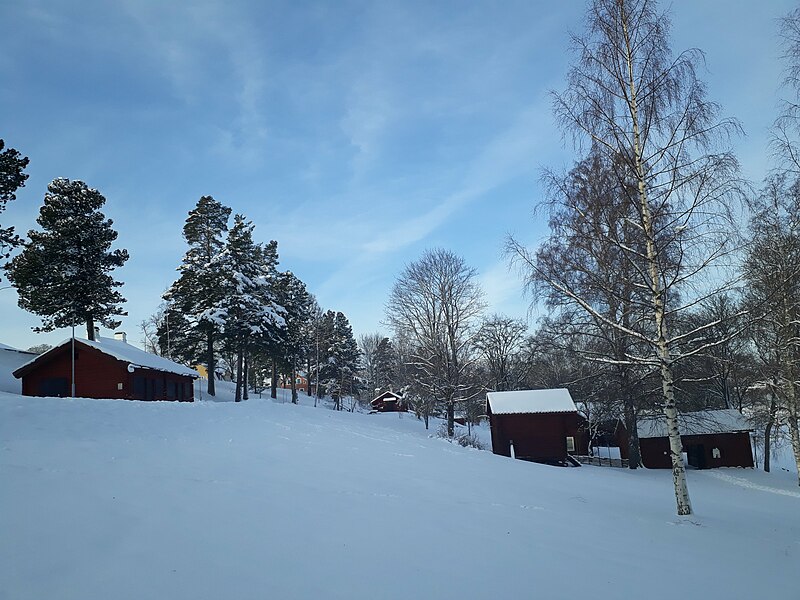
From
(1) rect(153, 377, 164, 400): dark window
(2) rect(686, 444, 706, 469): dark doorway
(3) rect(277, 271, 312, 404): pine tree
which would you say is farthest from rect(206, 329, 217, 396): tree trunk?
(2) rect(686, 444, 706, 469): dark doorway

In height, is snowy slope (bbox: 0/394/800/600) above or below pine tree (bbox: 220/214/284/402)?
below

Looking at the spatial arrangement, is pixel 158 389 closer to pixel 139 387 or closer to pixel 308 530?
pixel 139 387

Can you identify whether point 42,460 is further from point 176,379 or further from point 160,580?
point 176,379

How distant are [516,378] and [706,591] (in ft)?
182

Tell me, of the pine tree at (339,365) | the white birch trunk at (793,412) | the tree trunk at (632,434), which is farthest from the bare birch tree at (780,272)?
the pine tree at (339,365)

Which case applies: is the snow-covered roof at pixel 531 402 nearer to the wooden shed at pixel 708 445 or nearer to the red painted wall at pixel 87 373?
the wooden shed at pixel 708 445

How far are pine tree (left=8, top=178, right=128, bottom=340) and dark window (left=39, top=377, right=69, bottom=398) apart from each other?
3.51 m

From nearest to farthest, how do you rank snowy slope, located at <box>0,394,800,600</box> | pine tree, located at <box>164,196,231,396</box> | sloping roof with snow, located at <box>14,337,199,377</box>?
snowy slope, located at <box>0,394,800,600</box>
sloping roof with snow, located at <box>14,337,199,377</box>
pine tree, located at <box>164,196,231,396</box>

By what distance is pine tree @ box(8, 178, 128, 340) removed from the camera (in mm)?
30422

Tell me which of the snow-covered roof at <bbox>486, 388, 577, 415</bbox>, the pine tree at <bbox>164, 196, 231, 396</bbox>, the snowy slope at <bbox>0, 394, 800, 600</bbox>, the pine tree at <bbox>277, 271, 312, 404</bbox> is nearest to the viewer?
the snowy slope at <bbox>0, 394, 800, 600</bbox>

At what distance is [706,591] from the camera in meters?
6.63

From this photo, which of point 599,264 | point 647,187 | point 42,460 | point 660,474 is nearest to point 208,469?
point 42,460

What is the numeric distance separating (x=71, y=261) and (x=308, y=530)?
105ft

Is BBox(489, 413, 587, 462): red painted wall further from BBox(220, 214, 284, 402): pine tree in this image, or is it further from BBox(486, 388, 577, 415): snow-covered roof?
BBox(220, 214, 284, 402): pine tree
